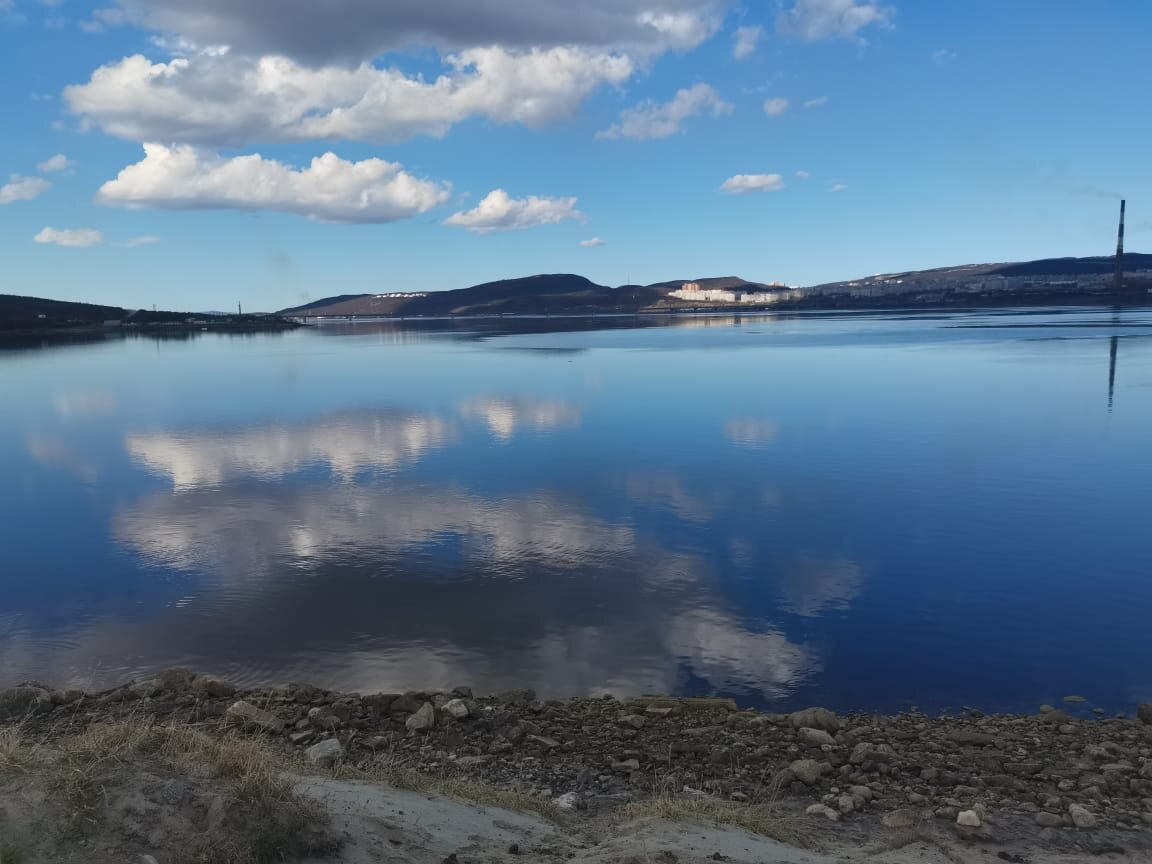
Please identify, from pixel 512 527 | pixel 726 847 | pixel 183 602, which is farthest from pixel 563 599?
pixel 726 847

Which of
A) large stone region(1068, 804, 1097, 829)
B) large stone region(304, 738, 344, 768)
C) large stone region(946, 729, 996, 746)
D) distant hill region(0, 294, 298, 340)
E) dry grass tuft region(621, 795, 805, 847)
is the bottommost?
large stone region(946, 729, 996, 746)

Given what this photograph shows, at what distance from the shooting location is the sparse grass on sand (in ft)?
12.4

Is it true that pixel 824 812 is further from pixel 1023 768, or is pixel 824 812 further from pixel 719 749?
pixel 1023 768

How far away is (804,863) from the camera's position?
4.36m

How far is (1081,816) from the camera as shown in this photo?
4.98 meters

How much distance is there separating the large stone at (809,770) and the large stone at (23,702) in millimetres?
5940

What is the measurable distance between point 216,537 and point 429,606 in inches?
186

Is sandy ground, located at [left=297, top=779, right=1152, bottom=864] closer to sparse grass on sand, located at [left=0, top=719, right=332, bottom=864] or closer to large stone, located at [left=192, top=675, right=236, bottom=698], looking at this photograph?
sparse grass on sand, located at [left=0, top=719, right=332, bottom=864]

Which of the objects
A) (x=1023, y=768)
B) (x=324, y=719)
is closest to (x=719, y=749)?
(x=1023, y=768)

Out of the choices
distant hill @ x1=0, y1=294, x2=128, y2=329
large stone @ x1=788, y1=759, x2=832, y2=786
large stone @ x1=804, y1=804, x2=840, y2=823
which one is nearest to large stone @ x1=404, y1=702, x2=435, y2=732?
large stone @ x1=788, y1=759, x2=832, y2=786

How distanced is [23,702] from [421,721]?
3.37 m

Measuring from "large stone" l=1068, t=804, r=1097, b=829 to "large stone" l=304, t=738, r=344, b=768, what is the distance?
4.69m

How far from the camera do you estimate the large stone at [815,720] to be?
6477 mm

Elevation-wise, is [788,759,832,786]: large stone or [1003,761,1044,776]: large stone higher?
[788,759,832,786]: large stone
